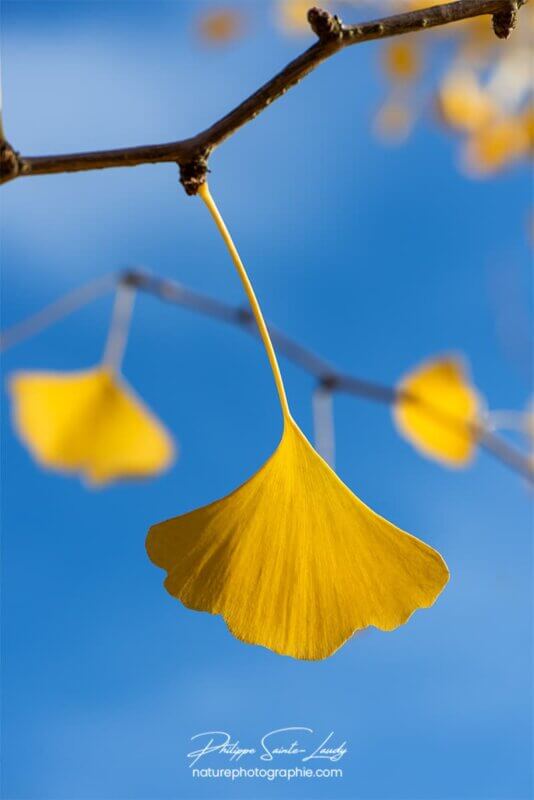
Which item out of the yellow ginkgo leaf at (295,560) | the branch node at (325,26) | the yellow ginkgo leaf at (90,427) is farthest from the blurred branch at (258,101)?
the yellow ginkgo leaf at (90,427)

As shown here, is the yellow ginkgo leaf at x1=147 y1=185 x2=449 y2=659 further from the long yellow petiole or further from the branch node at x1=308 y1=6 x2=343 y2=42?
the branch node at x1=308 y1=6 x2=343 y2=42

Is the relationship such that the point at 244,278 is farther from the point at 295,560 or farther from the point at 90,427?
the point at 90,427

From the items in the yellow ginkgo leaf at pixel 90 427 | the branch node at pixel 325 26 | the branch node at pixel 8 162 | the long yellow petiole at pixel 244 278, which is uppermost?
the yellow ginkgo leaf at pixel 90 427

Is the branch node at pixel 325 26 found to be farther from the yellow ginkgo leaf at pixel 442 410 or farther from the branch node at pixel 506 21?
the yellow ginkgo leaf at pixel 442 410

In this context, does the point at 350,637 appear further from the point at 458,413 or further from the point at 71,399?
the point at 458,413

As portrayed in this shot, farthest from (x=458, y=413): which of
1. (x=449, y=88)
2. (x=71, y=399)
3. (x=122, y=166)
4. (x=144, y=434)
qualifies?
(x=122, y=166)

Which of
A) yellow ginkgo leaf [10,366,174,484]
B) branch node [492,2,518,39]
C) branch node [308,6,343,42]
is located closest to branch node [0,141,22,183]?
branch node [308,6,343,42]
